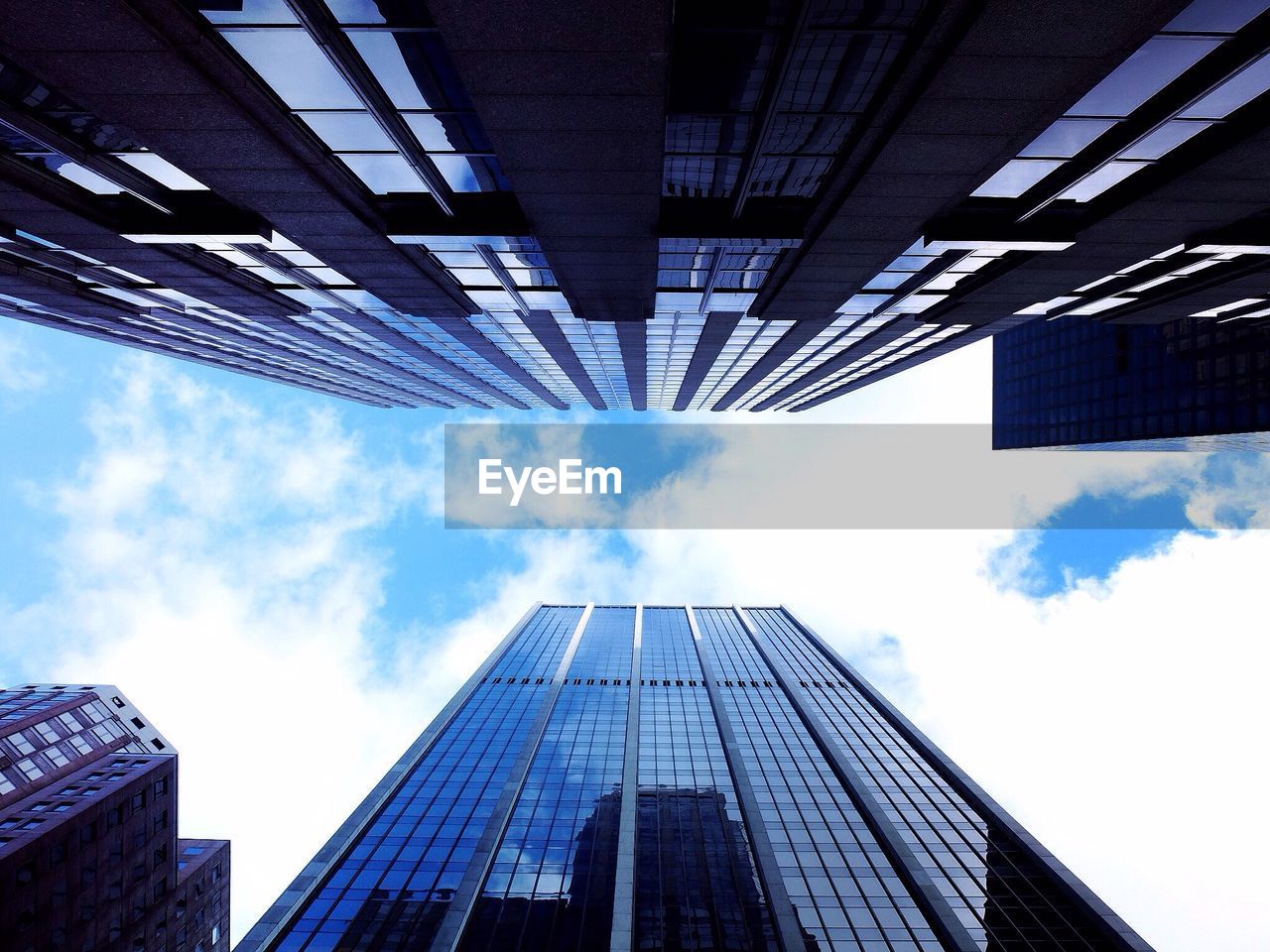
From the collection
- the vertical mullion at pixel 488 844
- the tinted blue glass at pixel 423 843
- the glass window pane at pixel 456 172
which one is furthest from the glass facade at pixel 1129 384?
the tinted blue glass at pixel 423 843

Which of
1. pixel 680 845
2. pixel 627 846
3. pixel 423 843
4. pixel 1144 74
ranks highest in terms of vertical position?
pixel 1144 74

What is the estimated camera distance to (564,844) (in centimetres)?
5178

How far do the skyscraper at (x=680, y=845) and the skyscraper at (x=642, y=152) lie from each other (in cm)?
3801

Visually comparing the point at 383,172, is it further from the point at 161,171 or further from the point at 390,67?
the point at 161,171

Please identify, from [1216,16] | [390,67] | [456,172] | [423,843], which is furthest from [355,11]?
[423,843]

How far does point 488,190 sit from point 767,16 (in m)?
7.41

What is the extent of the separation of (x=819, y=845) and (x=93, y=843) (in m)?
58.8

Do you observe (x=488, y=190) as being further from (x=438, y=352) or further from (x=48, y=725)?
(x=48, y=725)

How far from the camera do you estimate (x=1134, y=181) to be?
13766 mm

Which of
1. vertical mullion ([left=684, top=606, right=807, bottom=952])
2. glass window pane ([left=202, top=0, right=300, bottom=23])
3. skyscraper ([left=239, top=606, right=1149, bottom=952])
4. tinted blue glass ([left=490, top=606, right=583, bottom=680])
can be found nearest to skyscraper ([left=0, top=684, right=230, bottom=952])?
skyscraper ([left=239, top=606, right=1149, bottom=952])

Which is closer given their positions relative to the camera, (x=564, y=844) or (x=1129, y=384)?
(x=564, y=844)

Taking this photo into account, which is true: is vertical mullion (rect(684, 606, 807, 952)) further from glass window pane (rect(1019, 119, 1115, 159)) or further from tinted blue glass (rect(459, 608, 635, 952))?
glass window pane (rect(1019, 119, 1115, 159))

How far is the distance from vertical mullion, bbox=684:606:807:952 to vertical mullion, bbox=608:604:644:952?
9.11m

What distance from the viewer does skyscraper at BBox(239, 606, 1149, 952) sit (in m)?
39.4
